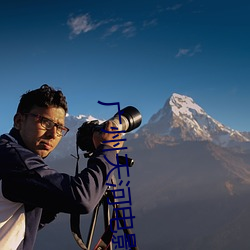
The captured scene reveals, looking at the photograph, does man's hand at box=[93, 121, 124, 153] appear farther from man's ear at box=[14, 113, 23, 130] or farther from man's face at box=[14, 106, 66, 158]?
man's ear at box=[14, 113, 23, 130]

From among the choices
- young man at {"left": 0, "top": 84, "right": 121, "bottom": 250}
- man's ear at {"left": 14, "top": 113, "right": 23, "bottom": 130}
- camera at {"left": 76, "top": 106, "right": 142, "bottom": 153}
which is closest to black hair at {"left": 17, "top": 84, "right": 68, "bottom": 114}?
man's ear at {"left": 14, "top": 113, "right": 23, "bottom": 130}

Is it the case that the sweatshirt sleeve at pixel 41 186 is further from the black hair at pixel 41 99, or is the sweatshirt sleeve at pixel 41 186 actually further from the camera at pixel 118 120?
the camera at pixel 118 120

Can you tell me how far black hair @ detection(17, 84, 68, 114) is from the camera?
5.80 ft

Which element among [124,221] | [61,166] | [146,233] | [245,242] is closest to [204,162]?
[146,233]

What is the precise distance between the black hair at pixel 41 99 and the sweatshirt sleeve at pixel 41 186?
364 mm

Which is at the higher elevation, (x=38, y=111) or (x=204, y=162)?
(x=204, y=162)

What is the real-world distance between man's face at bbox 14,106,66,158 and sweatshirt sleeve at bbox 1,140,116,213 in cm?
17

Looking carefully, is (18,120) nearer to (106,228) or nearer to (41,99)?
(41,99)

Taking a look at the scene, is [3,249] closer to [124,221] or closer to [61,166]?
[124,221]

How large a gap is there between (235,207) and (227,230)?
12.6 meters

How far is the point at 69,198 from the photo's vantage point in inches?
55.9

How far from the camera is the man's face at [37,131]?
1.65 m

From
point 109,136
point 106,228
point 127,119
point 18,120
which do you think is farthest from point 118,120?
point 106,228

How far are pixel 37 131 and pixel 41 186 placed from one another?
366 mm
